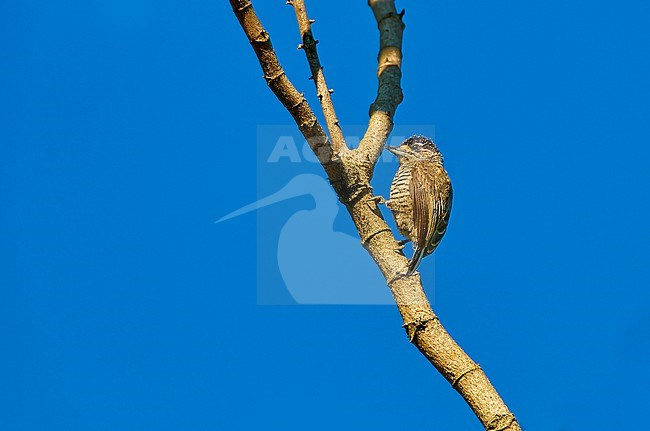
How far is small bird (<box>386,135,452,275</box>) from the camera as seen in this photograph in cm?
525

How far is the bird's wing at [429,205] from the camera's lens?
5.17 meters

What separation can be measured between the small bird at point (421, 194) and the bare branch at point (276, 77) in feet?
5.29

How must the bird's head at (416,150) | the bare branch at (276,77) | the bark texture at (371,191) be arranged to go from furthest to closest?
the bird's head at (416,150)
the bare branch at (276,77)
the bark texture at (371,191)

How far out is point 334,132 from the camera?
13.3 ft

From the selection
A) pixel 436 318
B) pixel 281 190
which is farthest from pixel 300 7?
pixel 436 318

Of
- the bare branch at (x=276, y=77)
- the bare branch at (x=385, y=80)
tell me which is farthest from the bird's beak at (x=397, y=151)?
the bare branch at (x=276, y=77)

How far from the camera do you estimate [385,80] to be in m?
4.67

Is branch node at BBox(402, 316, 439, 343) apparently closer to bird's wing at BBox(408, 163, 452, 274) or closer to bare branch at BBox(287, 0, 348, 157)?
bare branch at BBox(287, 0, 348, 157)

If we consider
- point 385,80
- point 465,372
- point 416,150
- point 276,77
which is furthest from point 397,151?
point 465,372

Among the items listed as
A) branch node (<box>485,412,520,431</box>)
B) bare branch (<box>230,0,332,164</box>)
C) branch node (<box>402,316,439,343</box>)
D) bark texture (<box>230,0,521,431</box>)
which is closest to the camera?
branch node (<box>485,412,520,431</box>)

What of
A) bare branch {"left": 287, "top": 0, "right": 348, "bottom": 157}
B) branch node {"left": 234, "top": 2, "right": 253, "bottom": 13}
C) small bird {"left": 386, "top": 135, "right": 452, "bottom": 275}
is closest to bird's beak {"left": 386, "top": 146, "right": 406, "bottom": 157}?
small bird {"left": 386, "top": 135, "right": 452, "bottom": 275}

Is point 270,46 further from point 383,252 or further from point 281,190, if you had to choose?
point 281,190

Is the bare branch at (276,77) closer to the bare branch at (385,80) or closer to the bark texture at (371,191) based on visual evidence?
the bark texture at (371,191)

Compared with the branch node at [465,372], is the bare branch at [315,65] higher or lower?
higher
